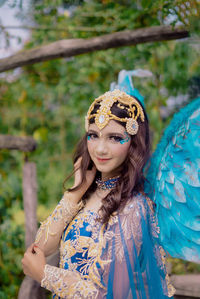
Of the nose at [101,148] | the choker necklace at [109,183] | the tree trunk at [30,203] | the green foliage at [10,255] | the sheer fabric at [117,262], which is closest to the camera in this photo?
the sheer fabric at [117,262]

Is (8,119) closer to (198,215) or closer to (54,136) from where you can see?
(54,136)

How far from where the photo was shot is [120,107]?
Answer: 1162 mm

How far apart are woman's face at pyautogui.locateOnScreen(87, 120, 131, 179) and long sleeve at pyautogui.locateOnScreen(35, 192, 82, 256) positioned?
0.23 meters

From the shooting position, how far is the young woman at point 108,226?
1.03 meters

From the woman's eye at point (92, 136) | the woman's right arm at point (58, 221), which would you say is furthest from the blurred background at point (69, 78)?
the woman's right arm at point (58, 221)

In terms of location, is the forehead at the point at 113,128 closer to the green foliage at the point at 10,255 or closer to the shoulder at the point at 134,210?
the shoulder at the point at 134,210

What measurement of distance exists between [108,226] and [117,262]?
14 cm

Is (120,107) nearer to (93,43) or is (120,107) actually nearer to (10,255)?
(93,43)

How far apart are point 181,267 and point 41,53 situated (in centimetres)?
182

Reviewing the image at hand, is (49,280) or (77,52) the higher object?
(77,52)

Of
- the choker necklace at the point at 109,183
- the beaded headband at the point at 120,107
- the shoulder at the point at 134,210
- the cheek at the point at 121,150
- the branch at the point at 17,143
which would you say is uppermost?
the beaded headband at the point at 120,107

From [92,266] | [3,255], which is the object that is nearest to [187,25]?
[92,266]

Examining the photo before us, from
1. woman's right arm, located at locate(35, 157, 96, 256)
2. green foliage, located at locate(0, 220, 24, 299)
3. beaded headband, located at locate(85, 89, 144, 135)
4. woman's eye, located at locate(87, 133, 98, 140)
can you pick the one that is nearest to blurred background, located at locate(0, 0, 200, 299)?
green foliage, located at locate(0, 220, 24, 299)

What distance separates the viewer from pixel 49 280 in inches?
41.5
